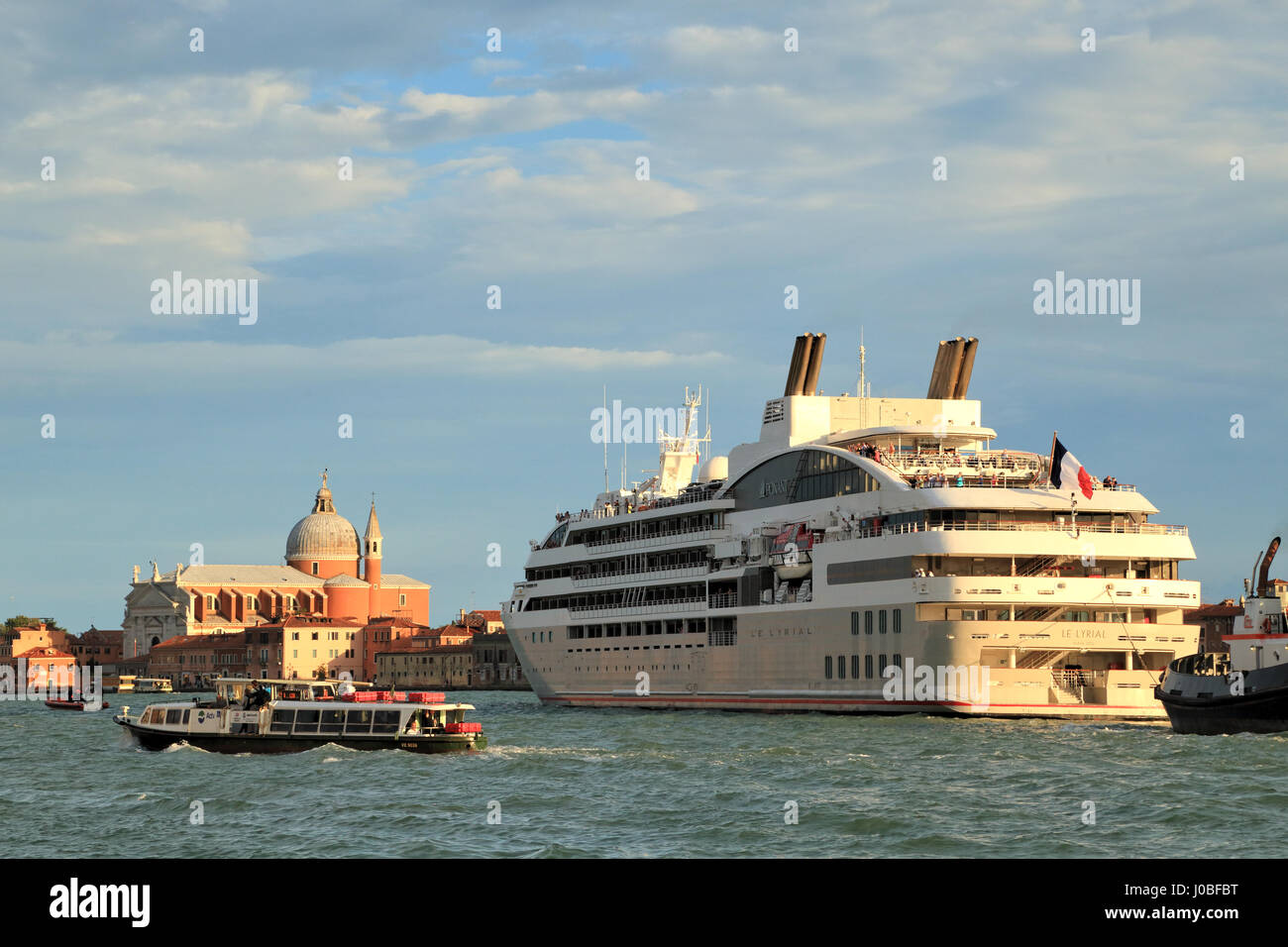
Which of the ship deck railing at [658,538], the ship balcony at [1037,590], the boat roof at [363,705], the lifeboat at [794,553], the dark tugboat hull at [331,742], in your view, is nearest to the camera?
the dark tugboat hull at [331,742]

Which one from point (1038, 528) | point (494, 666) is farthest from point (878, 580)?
point (494, 666)

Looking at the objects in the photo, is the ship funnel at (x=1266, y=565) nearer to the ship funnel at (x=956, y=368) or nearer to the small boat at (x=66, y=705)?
the ship funnel at (x=956, y=368)

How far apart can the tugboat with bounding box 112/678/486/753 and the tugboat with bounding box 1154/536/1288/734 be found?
23.2m

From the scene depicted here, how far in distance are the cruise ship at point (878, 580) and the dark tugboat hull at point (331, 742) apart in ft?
64.2

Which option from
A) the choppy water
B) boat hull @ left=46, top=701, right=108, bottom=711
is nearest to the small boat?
boat hull @ left=46, top=701, right=108, bottom=711

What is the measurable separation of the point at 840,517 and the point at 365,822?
130ft

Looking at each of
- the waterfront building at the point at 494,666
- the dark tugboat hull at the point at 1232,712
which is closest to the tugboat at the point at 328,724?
the dark tugboat hull at the point at 1232,712

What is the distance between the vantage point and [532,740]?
190 feet

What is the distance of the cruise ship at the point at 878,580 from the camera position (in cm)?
6194

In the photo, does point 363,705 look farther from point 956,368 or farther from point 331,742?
point 956,368

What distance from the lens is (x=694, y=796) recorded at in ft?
124

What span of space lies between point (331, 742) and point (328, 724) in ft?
2.07
